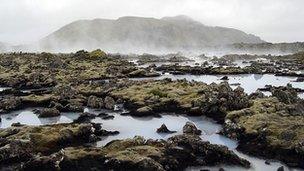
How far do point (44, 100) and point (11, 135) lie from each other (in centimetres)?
2460

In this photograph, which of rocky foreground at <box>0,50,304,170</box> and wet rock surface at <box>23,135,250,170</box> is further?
rocky foreground at <box>0,50,304,170</box>

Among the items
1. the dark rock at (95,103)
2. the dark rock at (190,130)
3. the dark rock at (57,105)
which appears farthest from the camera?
the dark rock at (95,103)

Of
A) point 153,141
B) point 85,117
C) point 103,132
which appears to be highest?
point 153,141

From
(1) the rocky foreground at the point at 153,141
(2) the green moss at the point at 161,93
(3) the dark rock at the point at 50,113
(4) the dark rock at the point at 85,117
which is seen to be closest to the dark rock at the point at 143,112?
(1) the rocky foreground at the point at 153,141

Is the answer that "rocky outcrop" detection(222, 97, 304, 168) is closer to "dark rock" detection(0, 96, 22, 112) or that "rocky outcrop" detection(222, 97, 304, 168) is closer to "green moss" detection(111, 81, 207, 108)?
"green moss" detection(111, 81, 207, 108)

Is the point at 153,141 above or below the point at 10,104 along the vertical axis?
above

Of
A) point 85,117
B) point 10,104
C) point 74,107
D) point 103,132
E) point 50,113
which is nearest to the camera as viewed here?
point 103,132

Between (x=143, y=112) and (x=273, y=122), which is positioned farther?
(x=143, y=112)

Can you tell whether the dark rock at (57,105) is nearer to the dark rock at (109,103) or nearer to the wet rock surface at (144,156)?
the dark rock at (109,103)

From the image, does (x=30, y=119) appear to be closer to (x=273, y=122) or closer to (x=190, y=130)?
(x=190, y=130)

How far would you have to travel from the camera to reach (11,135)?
149 feet

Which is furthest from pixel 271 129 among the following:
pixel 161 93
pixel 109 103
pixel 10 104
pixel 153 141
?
pixel 10 104

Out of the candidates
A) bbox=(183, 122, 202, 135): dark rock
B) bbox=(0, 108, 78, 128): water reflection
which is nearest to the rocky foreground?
bbox=(183, 122, 202, 135): dark rock

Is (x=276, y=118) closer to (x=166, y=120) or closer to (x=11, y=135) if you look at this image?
(x=166, y=120)
